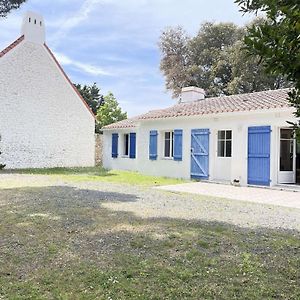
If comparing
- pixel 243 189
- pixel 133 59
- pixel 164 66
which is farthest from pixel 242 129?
pixel 164 66

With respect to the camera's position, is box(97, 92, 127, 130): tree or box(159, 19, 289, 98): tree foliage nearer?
box(159, 19, 289, 98): tree foliage

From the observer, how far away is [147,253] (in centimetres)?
483

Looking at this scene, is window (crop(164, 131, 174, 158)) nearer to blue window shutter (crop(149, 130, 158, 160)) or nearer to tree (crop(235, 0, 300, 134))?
blue window shutter (crop(149, 130, 158, 160))

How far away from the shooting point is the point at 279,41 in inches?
97.8

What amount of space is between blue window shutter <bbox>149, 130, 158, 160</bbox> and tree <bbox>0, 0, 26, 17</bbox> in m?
8.60

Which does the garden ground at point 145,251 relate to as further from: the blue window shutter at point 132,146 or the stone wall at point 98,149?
the stone wall at point 98,149

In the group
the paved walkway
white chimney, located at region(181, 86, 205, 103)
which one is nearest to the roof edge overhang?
the paved walkway

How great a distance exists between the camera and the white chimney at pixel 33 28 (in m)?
20.2

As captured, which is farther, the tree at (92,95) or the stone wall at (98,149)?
the tree at (92,95)

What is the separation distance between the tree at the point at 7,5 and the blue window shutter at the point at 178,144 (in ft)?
27.5

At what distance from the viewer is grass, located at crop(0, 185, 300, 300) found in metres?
3.69

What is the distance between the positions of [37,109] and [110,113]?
13.6 m

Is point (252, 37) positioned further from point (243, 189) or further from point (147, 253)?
point (243, 189)

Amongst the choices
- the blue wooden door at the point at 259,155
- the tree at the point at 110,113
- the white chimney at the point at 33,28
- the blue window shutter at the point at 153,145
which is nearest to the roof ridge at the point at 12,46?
the white chimney at the point at 33,28
